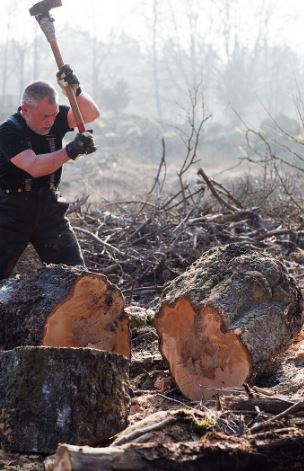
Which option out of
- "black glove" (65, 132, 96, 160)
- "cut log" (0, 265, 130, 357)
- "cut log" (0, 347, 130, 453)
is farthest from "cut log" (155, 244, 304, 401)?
"black glove" (65, 132, 96, 160)

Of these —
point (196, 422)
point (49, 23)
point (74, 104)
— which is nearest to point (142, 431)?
point (196, 422)

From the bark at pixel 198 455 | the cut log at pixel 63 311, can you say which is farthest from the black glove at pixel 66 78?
the bark at pixel 198 455

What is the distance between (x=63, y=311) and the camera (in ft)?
10.7

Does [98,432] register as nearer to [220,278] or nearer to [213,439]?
[213,439]

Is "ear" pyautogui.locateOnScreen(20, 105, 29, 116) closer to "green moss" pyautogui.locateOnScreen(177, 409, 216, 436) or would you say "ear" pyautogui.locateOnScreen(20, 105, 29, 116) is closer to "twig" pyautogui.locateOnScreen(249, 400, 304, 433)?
"green moss" pyautogui.locateOnScreen(177, 409, 216, 436)

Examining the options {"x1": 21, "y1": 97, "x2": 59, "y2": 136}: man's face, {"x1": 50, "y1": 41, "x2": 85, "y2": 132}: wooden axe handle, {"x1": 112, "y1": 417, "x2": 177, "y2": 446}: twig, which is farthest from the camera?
{"x1": 50, "y1": 41, "x2": 85, "y2": 132}: wooden axe handle

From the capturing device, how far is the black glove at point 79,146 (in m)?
3.94

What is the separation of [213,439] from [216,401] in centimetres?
72

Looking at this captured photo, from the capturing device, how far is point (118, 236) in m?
6.64

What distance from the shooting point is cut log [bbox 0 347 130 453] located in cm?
254

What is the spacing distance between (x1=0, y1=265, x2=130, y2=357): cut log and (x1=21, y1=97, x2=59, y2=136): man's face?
1.17 meters

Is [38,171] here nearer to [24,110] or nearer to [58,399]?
[24,110]

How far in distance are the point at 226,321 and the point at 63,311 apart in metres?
0.86

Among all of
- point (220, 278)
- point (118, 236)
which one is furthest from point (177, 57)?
point (220, 278)
